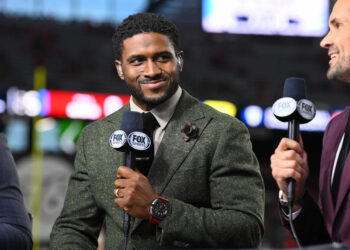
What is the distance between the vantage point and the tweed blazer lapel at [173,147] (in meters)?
1.90

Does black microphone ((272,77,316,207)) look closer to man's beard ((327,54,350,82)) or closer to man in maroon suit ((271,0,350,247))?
man in maroon suit ((271,0,350,247))

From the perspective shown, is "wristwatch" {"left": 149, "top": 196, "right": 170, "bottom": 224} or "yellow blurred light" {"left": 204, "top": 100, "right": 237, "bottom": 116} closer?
"wristwatch" {"left": 149, "top": 196, "right": 170, "bottom": 224}

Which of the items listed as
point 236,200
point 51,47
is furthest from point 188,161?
point 51,47

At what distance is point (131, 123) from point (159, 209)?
0.86 feet

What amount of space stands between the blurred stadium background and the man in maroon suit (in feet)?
21.7

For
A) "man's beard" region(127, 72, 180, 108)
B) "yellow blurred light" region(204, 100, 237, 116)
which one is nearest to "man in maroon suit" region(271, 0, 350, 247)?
"man's beard" region(127, 72, 180, 108)

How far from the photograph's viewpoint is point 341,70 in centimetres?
167

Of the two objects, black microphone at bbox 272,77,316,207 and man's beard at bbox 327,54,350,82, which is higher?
man's beard at bbox 327,54,350,82

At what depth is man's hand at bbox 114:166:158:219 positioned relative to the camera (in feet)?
5.47

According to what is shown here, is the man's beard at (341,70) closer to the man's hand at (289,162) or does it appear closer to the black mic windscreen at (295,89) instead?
the black mic windscreen at (295,89)

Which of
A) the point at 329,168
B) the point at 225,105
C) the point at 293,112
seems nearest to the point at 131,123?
the point at 293,112

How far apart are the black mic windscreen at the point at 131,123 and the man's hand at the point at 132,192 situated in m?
0.11

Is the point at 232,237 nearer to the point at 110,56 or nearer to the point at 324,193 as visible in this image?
the point at 324,193

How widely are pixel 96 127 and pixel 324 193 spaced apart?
83 cm
